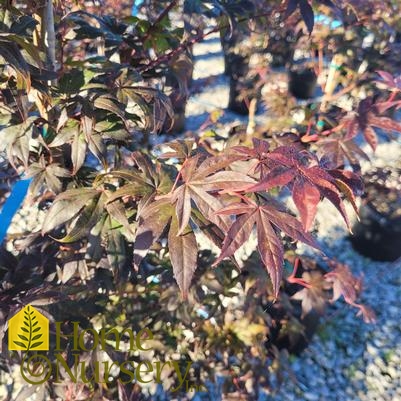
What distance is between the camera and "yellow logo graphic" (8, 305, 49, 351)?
2.90 ft

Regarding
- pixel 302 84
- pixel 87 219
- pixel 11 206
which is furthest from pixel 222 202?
pixel 302 84

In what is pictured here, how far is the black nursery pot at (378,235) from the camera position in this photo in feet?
7.77

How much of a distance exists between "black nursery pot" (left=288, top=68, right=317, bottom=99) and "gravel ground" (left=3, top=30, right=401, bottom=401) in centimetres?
232

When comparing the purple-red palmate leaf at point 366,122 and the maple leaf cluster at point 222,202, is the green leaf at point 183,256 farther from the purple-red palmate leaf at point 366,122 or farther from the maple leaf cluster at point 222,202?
the purple-red palmate leaf at point 366,122

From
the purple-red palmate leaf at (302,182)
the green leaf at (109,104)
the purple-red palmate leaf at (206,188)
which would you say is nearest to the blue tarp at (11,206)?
the green leaf at (109,104)

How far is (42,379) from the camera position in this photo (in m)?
1.24

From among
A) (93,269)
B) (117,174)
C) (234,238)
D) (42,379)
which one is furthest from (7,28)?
(42,379)

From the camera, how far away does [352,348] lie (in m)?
1.92

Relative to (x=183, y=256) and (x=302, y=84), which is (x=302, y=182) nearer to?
(x=183, y=256)

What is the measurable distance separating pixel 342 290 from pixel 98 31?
1.03m

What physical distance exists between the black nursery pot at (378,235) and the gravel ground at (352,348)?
2.3 inches

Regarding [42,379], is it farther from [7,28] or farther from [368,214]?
[368,214]

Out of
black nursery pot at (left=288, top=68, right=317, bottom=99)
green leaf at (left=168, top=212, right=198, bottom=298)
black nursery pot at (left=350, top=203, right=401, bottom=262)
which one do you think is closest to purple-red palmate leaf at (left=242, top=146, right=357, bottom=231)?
green leaf at (left=168, top=212, right=198, bottom=298)

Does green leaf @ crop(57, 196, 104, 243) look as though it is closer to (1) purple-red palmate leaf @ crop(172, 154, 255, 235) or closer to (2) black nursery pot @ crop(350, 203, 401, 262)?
(1) purple-red palmate leaf @ crop(172, 154, 255, 235)
